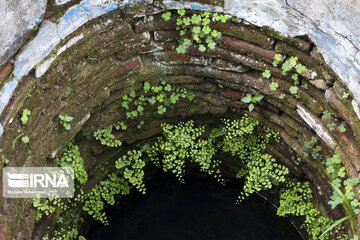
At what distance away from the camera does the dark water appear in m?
4.50

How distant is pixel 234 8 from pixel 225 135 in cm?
142

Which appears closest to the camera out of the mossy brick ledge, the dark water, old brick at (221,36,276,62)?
the mossy brick ledge

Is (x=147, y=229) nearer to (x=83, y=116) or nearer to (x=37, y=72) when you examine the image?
(x=83, y=116)

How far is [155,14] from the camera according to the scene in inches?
134

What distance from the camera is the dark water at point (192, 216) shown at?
450 cm

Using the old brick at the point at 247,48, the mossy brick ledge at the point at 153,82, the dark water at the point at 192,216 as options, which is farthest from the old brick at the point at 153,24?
the dark water at the point at 192,216

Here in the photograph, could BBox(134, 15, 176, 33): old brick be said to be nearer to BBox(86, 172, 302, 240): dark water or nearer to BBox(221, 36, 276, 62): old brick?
BBox(221, 36, 276, 62): old brick

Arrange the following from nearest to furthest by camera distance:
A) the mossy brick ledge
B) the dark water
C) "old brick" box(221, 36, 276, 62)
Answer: the mossy brick ledge < "old brick" box(221, 36, 276, 62) < the dark water

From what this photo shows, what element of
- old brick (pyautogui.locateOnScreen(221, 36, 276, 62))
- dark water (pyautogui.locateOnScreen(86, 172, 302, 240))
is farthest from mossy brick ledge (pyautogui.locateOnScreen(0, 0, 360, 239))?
dark water (pyautogui.locateOnScreen(86, 172, 302, 240))

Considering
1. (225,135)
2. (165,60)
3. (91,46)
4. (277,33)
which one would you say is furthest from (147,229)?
(277,33)

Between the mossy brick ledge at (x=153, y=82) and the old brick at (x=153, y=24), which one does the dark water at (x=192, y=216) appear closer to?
the mossy brick ledge at (x=153, y=82)

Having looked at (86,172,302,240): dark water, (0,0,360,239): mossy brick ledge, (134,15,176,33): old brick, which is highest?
(134,15,176,33): old brick

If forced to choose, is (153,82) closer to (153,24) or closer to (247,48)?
(153,24)

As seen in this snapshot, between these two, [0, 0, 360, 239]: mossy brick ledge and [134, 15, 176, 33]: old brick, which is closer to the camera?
[0, 0, 360, 239]: mossy brick ledge
